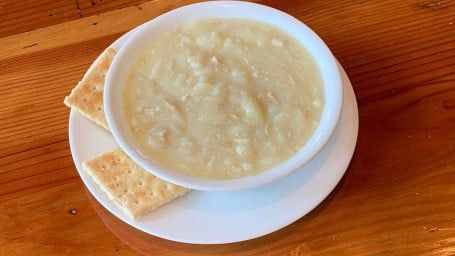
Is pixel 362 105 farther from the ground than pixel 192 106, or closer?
closer

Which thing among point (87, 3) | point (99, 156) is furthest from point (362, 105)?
point (87, 3)

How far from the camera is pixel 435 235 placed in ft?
3.64

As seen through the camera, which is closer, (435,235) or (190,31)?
(435,235)

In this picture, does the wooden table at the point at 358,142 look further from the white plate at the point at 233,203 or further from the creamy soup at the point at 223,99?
the creamy soup at the point at 223,99

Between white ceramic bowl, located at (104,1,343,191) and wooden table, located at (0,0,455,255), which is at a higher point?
white ceramic bowl, located at (104,1,343,191)

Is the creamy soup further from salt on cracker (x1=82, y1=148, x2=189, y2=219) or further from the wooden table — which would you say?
the wooden table

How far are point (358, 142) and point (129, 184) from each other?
52 centimetres

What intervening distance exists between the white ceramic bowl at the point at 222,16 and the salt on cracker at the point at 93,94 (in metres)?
0.08

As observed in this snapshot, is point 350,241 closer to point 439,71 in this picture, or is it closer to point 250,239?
point 250,239

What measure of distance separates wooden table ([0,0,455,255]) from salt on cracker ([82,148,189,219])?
82 mm

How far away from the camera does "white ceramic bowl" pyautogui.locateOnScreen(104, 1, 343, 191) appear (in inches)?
40.2

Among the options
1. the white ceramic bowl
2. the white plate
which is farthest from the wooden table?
the white ceramic bowl

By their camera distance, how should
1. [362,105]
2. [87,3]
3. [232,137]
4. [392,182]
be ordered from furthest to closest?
[87,3]
[362,105]
[392,182]
[232,137]

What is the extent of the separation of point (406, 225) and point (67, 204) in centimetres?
71
